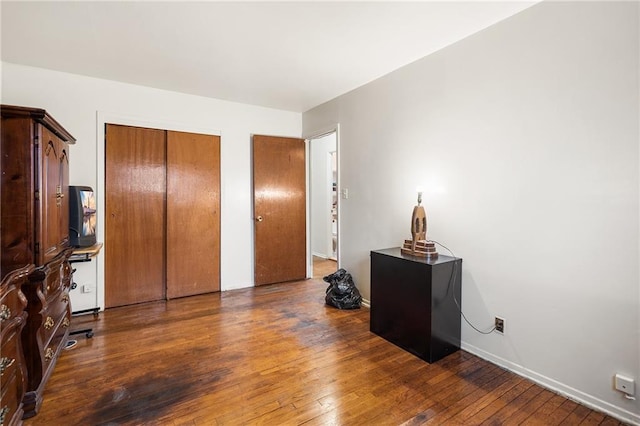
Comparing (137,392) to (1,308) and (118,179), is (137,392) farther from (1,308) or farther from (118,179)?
(118,179)

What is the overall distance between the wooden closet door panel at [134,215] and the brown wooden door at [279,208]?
3.90 ft

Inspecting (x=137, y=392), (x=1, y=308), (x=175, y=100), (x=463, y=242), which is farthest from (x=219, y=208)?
(x=463, y=242)

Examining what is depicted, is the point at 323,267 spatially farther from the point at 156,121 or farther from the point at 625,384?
the point at 625,384

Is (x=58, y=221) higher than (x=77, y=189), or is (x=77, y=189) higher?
(x=77, y=189)

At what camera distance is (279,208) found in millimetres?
4383

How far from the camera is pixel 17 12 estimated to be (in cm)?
211

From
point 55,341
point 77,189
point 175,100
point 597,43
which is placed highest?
point 175,100

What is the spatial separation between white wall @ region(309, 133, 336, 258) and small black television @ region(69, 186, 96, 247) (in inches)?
150

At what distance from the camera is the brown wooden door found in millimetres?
4238

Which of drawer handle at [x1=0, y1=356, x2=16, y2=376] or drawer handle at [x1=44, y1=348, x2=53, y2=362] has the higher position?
drawer handle at [x1=0, y1=356, x2=16, y2=376]

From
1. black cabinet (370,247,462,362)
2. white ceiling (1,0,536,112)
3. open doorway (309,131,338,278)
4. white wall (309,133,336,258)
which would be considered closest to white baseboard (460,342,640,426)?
black cabinet (370,247,462,362)

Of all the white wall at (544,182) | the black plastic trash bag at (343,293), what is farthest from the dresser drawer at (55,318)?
the white wall at (544,182)

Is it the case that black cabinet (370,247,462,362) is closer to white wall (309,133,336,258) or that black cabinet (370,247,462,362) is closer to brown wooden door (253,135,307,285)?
brown wooden door (253,135,307,285)

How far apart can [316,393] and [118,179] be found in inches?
122
